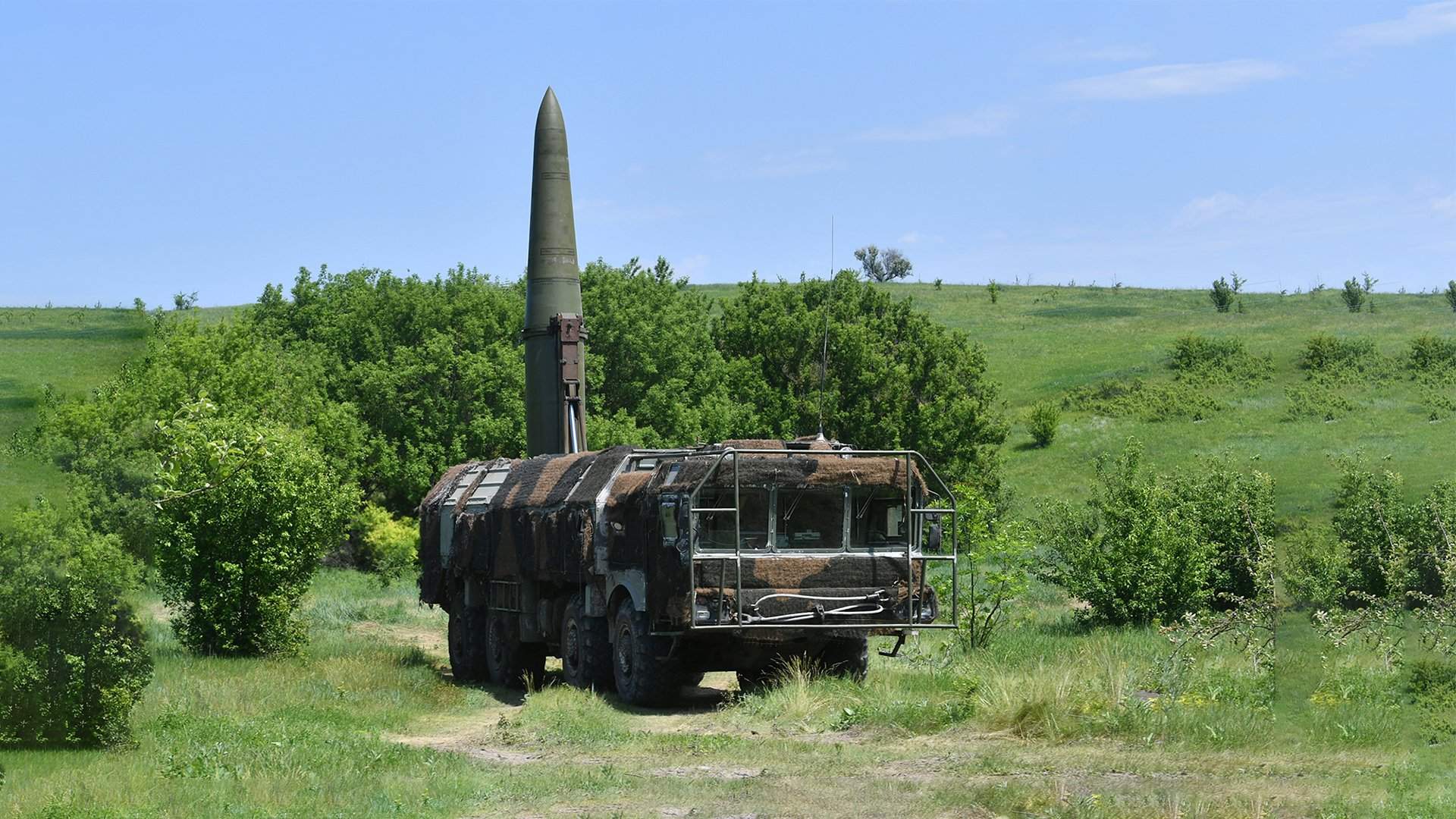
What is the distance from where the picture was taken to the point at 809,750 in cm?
1534

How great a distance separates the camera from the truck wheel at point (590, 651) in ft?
68.4

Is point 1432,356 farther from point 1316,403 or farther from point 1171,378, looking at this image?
point 1171,378

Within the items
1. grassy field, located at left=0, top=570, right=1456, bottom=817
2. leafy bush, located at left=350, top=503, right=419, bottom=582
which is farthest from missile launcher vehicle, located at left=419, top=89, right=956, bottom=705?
leafy bush, located at left=350, top=503, right=419, bottom=582

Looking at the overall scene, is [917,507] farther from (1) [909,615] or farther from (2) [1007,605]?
(2) [1007,605]

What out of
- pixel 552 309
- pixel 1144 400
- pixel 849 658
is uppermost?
pixel 552 309

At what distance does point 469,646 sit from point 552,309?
26.0 ft

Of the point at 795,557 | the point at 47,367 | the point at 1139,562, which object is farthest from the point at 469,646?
the point at 47,367

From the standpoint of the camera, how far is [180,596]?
1110 inches

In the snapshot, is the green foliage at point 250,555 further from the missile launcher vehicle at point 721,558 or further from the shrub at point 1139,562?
the shrub at point 1139,562

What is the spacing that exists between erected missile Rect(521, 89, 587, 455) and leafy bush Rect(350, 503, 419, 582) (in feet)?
59.4

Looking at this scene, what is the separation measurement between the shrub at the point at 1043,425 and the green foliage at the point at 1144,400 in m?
4.86

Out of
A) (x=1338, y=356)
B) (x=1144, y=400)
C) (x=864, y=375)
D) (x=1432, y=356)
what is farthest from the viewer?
(x=1338, y=356)

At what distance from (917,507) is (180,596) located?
573 inches

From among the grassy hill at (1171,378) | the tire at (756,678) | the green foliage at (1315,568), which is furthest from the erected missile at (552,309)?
the grassy hill at (1171,378)
